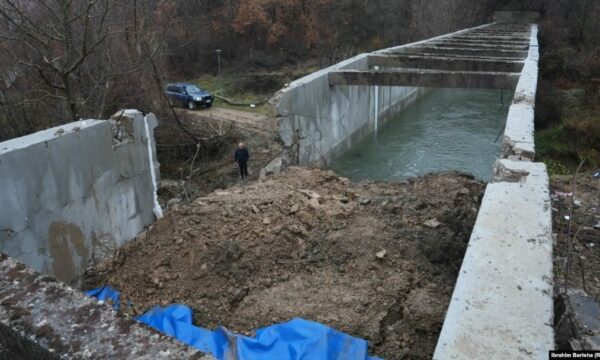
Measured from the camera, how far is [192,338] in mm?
5238

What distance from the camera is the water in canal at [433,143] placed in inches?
598

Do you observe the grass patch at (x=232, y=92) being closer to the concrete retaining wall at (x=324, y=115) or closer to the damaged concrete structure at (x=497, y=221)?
the concrete retaining wall at (x=324, y=115)

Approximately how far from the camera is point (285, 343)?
4898 millimetres

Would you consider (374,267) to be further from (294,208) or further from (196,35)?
(196,35)

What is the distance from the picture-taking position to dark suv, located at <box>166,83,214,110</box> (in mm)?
24837

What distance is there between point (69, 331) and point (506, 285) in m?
2.56

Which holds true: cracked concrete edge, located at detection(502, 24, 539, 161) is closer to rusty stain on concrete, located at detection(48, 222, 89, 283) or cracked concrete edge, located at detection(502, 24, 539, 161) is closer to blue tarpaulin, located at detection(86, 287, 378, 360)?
blue tarpaulin, located at detection(86, 287, 378, 360)

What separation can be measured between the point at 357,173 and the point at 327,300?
937cm

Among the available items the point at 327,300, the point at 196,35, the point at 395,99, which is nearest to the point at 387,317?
the point at 327,300

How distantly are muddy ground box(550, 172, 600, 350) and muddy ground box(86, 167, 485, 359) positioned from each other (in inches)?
46.1

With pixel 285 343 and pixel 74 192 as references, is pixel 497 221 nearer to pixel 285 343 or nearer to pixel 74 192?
pixel 285 343

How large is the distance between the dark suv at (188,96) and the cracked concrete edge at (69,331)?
23339 millimetres

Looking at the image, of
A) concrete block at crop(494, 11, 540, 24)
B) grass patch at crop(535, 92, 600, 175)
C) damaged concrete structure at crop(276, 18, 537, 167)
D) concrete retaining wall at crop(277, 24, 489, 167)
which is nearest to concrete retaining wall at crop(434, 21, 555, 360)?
damaged concrete structure at crop(276, 18, 537, 167)

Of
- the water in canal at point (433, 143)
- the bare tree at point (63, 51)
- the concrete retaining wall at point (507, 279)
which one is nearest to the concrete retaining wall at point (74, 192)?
the bare tree at point (63, 51)
